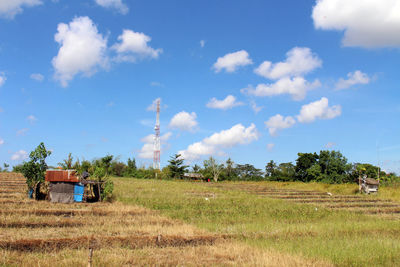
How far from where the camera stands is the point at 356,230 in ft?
30.1

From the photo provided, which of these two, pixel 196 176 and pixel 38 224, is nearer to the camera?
pixel 38 224

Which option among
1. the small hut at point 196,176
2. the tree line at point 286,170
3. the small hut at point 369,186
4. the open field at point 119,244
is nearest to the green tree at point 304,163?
the tree line at point 286,170

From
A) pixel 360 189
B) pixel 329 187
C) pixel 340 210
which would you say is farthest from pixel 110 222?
pixel 329 187

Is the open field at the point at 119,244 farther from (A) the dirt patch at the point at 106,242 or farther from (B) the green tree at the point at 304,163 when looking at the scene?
(B) the green tree at the point at 304,163

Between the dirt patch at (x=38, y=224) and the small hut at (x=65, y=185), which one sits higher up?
the small hut at (x=65, y=185)

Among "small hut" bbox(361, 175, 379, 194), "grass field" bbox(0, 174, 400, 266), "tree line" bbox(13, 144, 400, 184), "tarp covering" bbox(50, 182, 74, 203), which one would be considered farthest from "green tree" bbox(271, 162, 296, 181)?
"tarp covering" bbox(50, 182, 74, 203)

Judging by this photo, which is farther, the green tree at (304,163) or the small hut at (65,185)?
the green tree at (304,163)

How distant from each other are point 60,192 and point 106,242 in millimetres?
7505

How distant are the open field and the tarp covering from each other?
353 centimetres

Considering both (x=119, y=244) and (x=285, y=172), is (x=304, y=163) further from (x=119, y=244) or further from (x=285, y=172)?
(x=119, y=244)

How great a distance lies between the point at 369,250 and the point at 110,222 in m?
6.12

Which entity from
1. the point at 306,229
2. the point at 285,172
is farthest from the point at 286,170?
the point at 306,229

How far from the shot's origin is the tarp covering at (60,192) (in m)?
13.3

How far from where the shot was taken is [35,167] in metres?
13.6
